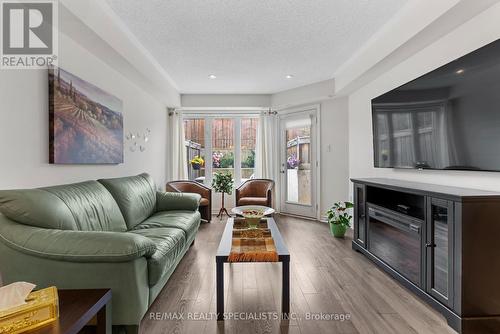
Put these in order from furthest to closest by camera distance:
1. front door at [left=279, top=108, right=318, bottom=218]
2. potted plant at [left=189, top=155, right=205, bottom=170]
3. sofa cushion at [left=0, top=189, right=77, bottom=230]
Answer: potted plant at [left=189, top=155, right=205, bottom=170] < front door at [left=279, top=108, right=318, bottom=218] < sofa cushion at [left=0, top=189, right=77, bottom=230]

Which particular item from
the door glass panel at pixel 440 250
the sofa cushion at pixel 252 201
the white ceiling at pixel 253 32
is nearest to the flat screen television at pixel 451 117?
the door glass panel at pixel 440 250

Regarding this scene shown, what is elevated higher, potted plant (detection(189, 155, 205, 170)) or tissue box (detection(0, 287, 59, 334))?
potted plant (detection(189, 155, 205, 170))

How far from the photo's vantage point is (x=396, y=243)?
8.32 ft

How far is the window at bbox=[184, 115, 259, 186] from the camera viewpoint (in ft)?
19.5

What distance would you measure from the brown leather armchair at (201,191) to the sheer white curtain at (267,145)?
4.26ft

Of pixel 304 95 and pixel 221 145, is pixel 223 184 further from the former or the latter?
pixel 304 95

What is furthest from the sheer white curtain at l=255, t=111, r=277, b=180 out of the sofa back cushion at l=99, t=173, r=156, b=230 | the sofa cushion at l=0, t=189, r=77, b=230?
the sofa cushion at l=0, t=189, r=77, b=230

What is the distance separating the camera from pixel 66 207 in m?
1.96

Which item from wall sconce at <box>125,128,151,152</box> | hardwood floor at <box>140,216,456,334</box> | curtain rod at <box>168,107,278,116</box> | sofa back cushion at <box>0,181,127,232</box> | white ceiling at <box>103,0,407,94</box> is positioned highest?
white ceiling at <box>103,0,407,94</box>

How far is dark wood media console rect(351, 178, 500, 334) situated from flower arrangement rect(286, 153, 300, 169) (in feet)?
9.75

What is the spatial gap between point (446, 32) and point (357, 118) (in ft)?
6.43

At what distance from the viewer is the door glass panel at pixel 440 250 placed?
1.94m

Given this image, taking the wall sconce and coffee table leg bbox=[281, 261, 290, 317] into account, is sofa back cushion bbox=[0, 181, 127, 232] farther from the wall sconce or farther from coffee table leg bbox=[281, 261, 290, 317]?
coffee table leg bbox=[281, 261, 290, 317]

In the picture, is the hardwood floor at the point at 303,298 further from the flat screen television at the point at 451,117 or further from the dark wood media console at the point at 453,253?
the flat screen television at the point at 451,117
